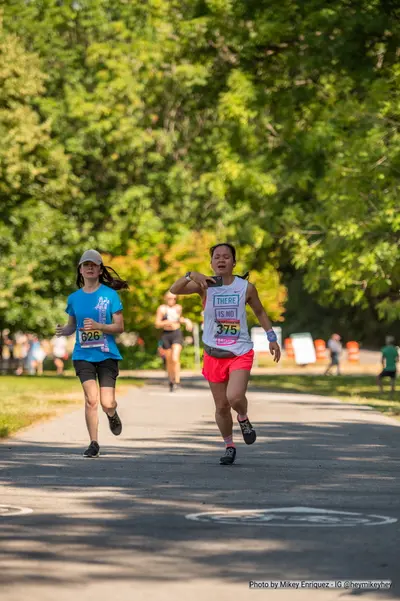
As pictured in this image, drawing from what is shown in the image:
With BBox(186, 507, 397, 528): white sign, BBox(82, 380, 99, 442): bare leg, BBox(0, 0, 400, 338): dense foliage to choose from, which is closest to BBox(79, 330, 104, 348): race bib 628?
BBox(82, 380, 99, 442): bare leg

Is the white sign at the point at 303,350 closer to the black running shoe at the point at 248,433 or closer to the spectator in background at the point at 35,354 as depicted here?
the spectator in background at the point at 35,354

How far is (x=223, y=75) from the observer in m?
38.8

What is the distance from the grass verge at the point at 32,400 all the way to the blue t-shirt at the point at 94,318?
2397mm

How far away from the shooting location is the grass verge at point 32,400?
18.8 meters

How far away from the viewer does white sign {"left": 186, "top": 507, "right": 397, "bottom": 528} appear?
8.79 metres

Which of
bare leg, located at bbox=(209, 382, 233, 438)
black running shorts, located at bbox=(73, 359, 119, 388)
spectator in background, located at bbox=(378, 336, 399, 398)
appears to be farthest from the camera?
spectator in background, located at bbox=(378, 336, 399, 398)

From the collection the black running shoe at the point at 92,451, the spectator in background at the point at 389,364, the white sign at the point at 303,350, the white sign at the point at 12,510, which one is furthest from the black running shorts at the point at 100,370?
the white sign at the point at 303,350

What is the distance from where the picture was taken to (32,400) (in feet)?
83.0

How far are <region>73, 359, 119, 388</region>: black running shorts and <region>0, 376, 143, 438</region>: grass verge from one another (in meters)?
2.26

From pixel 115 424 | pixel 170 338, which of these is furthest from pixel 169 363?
pixel 115 424

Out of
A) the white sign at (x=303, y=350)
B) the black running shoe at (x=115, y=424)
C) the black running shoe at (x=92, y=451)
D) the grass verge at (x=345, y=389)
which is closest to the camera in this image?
the black running shoe at (x=92, y=451)

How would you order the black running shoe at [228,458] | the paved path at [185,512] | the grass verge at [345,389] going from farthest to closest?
the grass verge at [345,389]
the black running shoe at [228,458]
the paved path at [185,512]

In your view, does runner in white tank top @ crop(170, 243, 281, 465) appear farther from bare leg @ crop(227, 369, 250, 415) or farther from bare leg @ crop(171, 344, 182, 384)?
bare leg @ crop(171, 344, 182, 384)

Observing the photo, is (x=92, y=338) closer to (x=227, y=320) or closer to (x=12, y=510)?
(x=227, y=320)
